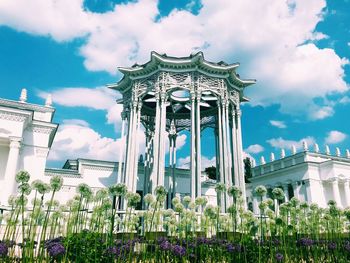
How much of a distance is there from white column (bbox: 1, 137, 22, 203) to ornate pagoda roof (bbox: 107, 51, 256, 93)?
11.3m

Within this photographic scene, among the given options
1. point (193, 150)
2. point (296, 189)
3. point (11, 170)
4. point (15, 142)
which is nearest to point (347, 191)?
point (296, 189)

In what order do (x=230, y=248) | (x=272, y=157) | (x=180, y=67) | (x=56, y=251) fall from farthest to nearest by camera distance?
(x=272, y=157) < (x=180, y=67) < (x=230, y=248) < (x=56, y=251)

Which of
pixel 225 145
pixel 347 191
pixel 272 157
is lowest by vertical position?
pixel 347 191

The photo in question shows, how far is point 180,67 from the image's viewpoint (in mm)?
26719

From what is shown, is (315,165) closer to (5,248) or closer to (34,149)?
(34,149)

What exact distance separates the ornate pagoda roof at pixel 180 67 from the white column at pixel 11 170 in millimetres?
11288

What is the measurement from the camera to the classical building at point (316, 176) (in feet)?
120

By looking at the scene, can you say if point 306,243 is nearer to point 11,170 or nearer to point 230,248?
point 230,248

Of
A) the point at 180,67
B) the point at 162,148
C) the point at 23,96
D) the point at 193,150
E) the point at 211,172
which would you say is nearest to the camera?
the point at 193,150

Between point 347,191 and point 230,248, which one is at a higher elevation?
point 347,191

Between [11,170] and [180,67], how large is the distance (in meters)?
16.4

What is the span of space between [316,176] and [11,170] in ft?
113

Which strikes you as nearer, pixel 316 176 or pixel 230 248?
pixel 230 248

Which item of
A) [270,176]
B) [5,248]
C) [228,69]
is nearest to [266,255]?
[5,248]
